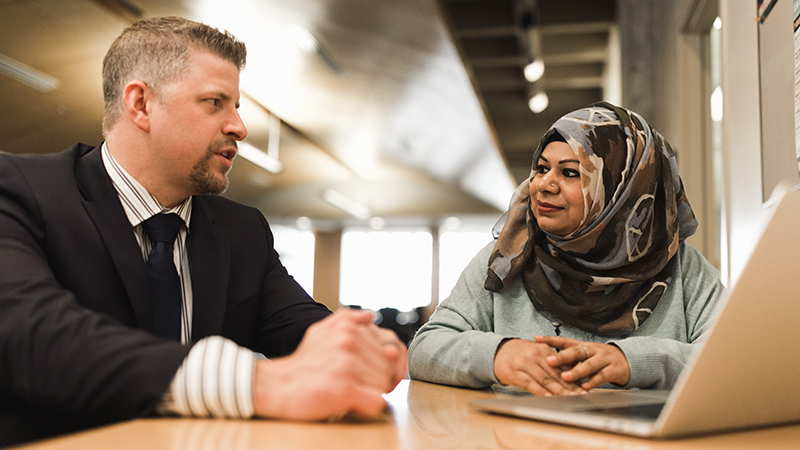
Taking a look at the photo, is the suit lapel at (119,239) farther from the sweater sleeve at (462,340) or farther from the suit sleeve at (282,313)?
the sweater sleeve at (462,340)

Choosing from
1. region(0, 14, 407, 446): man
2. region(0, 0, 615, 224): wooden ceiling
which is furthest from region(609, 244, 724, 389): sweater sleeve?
region(0, 0, 615, 224): wooden ceiling

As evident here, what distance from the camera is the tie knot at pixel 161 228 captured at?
3.92 feet

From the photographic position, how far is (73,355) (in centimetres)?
70

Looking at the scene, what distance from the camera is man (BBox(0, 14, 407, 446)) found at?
2.25 feet

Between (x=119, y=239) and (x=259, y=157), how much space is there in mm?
8950

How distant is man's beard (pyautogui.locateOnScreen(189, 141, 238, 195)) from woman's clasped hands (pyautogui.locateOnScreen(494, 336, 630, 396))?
2.51 feet

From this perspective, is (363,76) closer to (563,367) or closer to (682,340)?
(682,340)

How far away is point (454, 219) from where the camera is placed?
552 inches

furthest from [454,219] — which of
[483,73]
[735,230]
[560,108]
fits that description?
[735,230]

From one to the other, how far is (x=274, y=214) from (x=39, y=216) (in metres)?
13.1

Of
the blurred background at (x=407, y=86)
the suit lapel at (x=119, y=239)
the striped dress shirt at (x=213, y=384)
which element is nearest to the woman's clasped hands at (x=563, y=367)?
the striped dress shirt at (x=213, y=384)

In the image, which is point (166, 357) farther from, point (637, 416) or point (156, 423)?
point (637, 416)

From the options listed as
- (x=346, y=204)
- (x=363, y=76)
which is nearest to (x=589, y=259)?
(x=363, y=76)

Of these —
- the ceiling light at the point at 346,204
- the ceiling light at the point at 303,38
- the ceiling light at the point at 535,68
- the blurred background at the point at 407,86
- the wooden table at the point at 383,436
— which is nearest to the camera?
the wooden table at the point at 383,436
